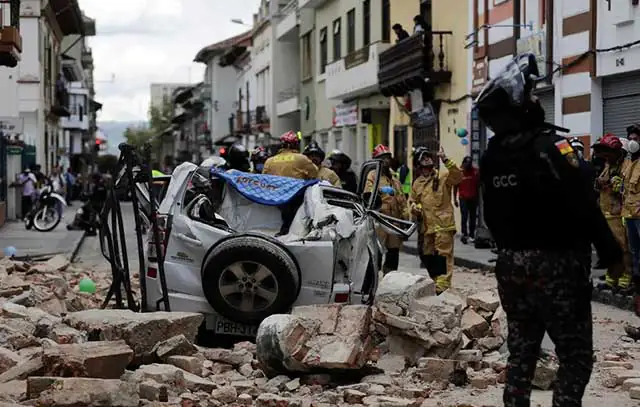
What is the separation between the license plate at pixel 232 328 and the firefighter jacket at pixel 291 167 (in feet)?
8.71

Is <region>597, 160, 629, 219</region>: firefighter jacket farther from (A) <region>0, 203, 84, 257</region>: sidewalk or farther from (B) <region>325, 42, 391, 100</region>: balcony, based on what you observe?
(B) <region>325, 42, 391, 100</region>: balcony

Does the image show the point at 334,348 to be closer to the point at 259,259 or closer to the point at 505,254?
the point at 259,259

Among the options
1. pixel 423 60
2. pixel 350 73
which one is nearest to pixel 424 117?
pixel 423 60

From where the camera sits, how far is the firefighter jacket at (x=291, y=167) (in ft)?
39.8

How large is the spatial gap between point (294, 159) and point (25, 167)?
2556 centimetres

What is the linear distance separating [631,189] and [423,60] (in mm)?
15399

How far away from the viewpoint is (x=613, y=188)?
13641 mm

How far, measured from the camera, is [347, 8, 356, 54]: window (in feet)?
123

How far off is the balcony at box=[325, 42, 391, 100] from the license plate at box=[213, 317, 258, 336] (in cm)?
2331

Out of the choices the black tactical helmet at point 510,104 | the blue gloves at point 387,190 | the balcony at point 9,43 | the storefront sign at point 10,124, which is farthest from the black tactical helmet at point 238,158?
the storefront sign at point 10,124

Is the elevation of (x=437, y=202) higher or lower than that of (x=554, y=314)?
higher

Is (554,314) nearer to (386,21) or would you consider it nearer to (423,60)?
(423,60)

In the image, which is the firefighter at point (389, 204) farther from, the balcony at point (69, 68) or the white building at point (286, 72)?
the balcony at point (69, 68)

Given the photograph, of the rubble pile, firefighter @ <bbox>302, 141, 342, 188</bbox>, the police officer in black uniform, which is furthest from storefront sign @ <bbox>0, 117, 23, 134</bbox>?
the police officer in black uniform
